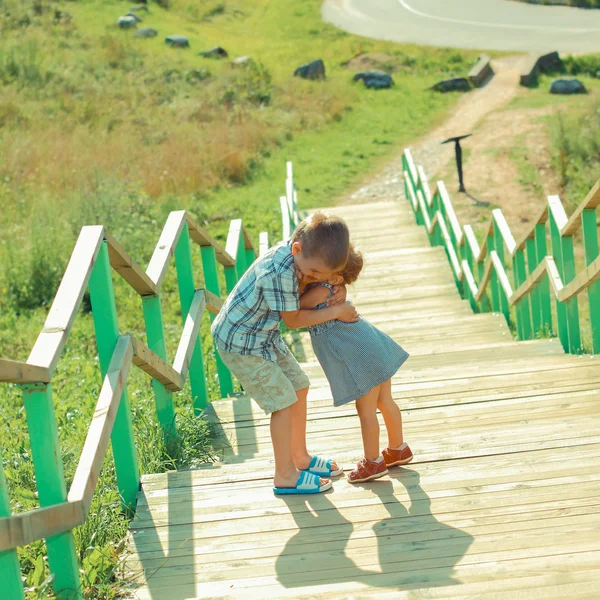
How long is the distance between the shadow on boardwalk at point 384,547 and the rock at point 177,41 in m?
21.7

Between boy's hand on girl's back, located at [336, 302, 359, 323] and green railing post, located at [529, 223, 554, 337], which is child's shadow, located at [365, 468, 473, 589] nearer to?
boy's hand on girl's back, located at [336, 302, 359, 323]

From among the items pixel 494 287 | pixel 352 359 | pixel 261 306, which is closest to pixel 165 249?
pixel 261 306

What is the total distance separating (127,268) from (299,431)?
3.14 ft

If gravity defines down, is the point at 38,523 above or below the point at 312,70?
above

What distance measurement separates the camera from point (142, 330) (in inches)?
366

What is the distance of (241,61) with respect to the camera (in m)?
21.8

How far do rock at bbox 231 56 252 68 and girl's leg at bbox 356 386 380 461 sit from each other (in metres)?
18.8

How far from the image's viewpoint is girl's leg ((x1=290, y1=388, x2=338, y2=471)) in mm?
3662

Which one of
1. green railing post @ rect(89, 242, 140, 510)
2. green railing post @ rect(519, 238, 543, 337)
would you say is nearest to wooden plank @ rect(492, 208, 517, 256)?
green railing post @ rect(519, 238, 543, 337)

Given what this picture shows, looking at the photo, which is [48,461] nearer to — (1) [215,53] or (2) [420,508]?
(2) [420,508]

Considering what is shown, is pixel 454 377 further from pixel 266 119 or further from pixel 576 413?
pixel 266 119

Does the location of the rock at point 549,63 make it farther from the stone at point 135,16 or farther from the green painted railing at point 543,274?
the green painted railing at point 543,274

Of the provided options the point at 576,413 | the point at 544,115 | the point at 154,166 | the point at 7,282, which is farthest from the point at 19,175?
the point at 576,413

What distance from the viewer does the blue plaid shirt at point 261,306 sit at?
3275 millimetres
